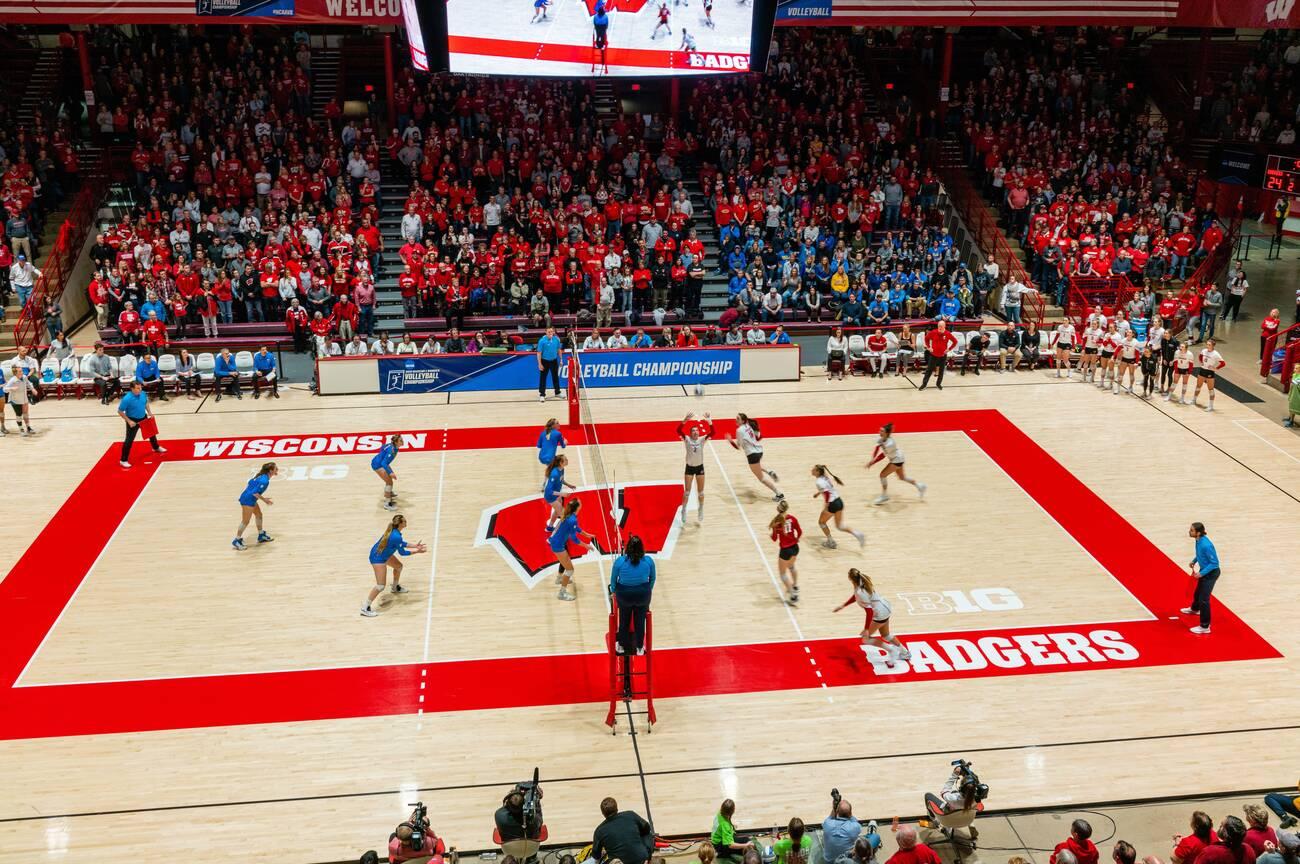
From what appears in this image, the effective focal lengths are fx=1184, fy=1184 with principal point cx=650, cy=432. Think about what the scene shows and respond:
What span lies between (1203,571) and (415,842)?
433 inches

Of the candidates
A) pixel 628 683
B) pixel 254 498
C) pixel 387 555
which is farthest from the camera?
pixel 254 498

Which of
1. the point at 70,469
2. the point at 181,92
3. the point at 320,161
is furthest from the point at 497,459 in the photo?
the point at 181,92

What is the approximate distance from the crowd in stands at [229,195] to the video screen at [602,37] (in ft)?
22.8

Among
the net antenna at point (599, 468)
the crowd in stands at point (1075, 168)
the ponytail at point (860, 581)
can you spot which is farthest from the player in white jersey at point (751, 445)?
the crowd in stands at point (1075, 168)

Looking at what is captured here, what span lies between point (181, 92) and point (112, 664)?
880 inches

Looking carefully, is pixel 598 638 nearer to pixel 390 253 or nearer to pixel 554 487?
pixel 554 487

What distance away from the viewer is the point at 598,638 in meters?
16.1

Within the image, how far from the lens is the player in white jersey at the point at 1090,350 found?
87.9ft

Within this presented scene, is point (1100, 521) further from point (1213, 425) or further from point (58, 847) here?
point (58, 847)

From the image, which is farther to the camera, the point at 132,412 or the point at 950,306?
the point at 950,306

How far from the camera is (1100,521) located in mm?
19641

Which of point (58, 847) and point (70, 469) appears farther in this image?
point (70, 469)

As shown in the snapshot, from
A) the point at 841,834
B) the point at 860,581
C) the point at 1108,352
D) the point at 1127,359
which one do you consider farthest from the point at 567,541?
the point at 1108,352

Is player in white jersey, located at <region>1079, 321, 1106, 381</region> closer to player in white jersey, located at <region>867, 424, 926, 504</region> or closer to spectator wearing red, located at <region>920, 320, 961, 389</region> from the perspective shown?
spectator wearing red, located at <region>920, 320, 961, 389</region>
